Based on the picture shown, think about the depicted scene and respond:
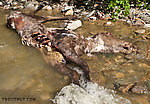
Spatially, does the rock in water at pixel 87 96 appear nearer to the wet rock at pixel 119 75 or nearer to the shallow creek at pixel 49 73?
the shallow creek at pixel 49 73

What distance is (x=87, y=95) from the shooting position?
363 centimetres

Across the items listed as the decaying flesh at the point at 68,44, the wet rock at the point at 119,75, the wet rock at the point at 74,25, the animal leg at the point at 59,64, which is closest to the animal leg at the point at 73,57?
the decaying flesh at the point at 68,44

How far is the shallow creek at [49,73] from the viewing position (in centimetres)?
369

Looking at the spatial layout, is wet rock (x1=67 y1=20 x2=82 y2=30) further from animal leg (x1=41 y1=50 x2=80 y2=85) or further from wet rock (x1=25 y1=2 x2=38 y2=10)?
wet rock (x1=25 y1=2 x2=38 y2=10)

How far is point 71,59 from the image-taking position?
14.4ft

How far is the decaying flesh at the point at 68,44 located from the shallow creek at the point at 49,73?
0.63 feet

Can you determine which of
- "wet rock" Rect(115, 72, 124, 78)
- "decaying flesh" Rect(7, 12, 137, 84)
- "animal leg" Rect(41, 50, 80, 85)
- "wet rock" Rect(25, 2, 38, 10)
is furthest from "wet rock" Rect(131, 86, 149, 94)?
"wet rock" Rect(25, 2, 38, 10)

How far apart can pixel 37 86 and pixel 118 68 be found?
87.2 inches

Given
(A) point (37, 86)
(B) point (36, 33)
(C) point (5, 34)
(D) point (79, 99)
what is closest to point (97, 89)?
(D) point (79, 99)

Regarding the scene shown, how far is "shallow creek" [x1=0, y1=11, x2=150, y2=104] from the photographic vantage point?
12.1 feet

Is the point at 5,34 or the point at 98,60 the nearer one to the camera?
the point at 98,60

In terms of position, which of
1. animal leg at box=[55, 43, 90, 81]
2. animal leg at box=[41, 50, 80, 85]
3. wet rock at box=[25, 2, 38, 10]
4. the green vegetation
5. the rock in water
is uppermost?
the green vegetation

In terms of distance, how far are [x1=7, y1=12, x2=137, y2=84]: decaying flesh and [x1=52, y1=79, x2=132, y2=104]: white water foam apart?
0.83 ft

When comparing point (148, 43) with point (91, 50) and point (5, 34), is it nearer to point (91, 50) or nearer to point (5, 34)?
point (91, 50)
